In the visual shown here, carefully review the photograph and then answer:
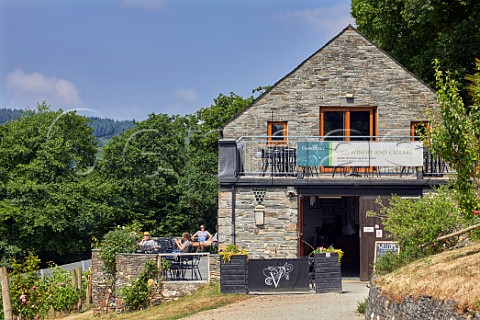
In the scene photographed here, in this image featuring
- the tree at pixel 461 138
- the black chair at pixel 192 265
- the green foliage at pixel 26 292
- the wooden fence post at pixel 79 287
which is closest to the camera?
the tree at pixel 461 138

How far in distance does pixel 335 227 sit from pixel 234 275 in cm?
864

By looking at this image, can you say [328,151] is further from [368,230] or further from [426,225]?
[426,225]

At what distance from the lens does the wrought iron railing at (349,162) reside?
2388 centimetres

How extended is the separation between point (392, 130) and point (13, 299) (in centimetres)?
1300

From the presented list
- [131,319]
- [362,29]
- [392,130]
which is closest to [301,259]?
[131,319]

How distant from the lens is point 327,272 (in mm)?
21328

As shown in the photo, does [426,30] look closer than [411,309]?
No

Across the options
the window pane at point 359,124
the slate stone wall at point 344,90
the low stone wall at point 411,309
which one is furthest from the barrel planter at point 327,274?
the window pane at point 359,124

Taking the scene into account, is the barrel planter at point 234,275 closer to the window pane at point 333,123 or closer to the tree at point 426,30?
the window pane at point 333,123

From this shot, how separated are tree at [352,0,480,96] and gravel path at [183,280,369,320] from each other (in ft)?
32.6

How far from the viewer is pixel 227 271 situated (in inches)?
842

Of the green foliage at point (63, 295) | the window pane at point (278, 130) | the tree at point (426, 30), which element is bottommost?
the green foliage at point (63, 295)

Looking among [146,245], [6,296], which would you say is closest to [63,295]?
[146,245]

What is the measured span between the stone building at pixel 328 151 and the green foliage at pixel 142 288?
7.37ft
